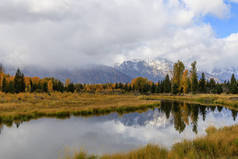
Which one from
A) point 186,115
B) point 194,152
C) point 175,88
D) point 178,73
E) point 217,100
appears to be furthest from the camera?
point 175,88

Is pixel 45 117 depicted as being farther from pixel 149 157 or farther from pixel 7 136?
pixel 149 157

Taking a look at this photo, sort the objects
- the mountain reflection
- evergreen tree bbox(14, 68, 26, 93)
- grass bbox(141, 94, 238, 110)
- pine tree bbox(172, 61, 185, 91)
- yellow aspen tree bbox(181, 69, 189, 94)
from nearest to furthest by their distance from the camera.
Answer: the mountain reflection
grass bbox(141, 94, 238, 110)
evergreen tree bbox(14, 68, 26, 93)
yellow aspen tree bbox(181, 69, 189, 94)
pine tree bbox(172, 61, 185, 91)

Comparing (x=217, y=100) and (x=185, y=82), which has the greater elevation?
(x=185, y=82)

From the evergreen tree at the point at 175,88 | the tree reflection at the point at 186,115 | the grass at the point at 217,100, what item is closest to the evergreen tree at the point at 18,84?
the tree reflection at the point at 186,115

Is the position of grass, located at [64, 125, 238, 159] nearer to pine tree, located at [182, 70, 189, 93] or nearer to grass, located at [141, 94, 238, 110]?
grass, located at [141, 94, 238, 110]

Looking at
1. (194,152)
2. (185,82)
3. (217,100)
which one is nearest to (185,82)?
(185,82)

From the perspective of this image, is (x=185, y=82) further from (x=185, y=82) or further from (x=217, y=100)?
(x=217, y=100)

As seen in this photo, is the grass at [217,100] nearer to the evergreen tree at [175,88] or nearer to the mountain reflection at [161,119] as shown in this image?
the mountain reflection at [161,119]

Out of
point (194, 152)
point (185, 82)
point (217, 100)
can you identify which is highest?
point (185, 82)

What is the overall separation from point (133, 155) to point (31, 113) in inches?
932

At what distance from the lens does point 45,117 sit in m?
27.2

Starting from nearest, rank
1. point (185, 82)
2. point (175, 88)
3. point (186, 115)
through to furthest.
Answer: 1. point (186, 115)
2. point (185, 82)
3. point (175, 88)

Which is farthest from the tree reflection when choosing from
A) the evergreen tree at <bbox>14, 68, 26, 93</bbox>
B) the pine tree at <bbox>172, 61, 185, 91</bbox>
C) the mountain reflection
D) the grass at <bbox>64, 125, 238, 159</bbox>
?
the evergreen tree at <bbox>14, 68, 26, 93</bbox>

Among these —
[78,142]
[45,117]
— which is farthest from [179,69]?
[78,142]
